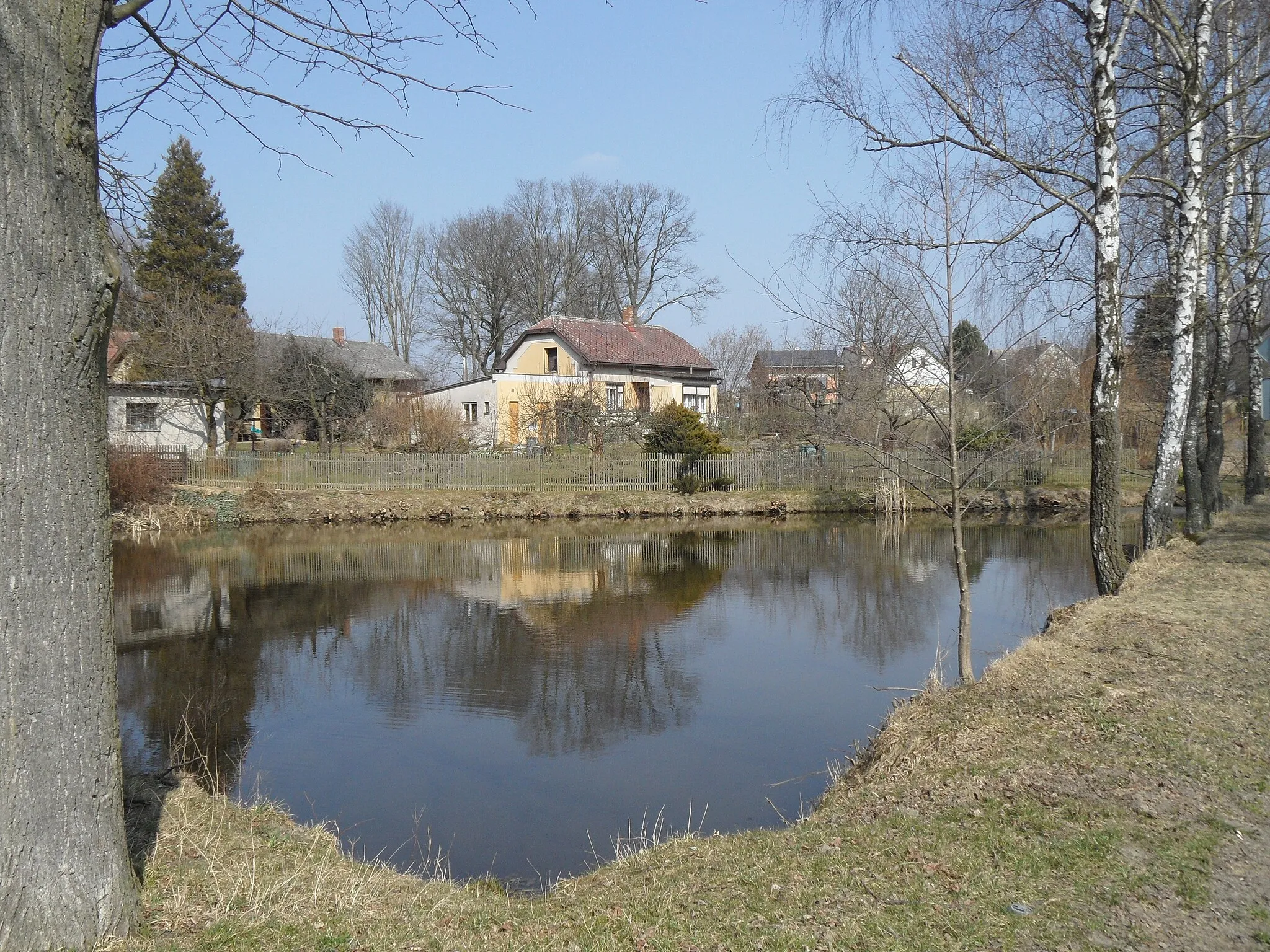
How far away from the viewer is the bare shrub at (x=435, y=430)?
32438 millimetres

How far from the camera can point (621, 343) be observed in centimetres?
4719

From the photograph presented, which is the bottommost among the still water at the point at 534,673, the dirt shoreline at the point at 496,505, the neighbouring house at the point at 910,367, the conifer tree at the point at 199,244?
the still water at the point at 534,673

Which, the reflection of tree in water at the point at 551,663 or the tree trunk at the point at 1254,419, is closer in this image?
the reflection of tree in water at the point at 551,663

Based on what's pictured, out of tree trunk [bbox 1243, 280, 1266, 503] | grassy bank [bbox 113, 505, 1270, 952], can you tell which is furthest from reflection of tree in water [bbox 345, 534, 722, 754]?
tree trunk [bbox 1243, 280, 1266, 503]

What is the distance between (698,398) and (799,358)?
6337mm

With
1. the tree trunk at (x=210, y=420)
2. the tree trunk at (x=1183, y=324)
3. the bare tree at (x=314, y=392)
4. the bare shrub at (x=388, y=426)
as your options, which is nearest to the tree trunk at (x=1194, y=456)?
the tree trunk at (x=1183, y=324)

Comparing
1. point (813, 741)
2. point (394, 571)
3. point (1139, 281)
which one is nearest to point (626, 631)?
point (813, 741)

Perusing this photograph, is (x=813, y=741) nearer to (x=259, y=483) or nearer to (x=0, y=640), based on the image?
(x=0, y=640)

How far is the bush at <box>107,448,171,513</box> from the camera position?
2548 cm

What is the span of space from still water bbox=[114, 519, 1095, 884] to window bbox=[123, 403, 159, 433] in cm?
1426

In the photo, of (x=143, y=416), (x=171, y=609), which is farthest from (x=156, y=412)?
(x=171, y=609)

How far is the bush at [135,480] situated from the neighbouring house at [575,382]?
11.9 meters

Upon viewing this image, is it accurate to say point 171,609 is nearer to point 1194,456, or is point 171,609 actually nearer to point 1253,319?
point 1194,456

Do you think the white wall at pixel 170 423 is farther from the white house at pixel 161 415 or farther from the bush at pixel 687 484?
the bush at pixel 687 484
